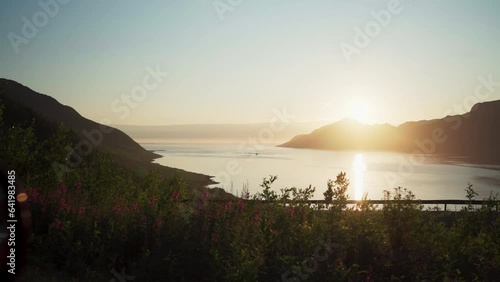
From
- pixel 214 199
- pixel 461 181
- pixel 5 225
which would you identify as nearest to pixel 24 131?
pixel 214 199

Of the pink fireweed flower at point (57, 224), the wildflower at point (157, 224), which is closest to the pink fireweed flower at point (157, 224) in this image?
the wildflower at point (157, 224)

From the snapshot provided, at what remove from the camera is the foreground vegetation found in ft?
25.2

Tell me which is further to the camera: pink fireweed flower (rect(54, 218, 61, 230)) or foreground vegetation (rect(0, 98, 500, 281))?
pink fireweed flower (rect(54, 218, 61, 230))

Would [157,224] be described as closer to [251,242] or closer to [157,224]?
[157,224]

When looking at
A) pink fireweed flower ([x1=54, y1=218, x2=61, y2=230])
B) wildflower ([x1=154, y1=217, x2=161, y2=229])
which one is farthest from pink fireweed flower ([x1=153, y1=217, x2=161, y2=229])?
pink fireweed flower ([x1=54, y1=218, x2=61, y2=230])

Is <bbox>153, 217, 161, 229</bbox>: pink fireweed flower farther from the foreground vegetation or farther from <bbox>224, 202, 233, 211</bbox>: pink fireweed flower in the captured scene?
<bbox>224, 202, 233, 211</bbox>: pink fireweed flower

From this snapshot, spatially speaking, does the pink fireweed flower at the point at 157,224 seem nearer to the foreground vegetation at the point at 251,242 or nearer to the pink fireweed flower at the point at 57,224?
the foreground vegetation at the point at 251,242

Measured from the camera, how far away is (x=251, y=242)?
823cm

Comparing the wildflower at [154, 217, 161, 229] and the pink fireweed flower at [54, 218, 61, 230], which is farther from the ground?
the wildflower at [154, 217, 161, 229]

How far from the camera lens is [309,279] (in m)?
7.10

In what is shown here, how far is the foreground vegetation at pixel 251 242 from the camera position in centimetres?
769

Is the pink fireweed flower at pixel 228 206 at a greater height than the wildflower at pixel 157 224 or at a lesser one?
greater

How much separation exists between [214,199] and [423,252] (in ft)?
A: 15.1

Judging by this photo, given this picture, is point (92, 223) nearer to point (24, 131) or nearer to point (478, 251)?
point (478, 251)
